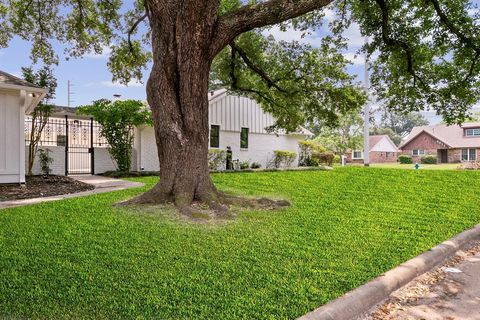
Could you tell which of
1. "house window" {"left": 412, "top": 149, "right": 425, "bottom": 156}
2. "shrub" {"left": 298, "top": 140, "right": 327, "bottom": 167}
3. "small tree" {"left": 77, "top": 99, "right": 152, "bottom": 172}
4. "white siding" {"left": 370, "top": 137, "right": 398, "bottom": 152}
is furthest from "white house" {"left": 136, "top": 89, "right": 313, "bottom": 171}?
"white siding" {"left": 370, "top": 137, "right": 398, "bottom": 152}

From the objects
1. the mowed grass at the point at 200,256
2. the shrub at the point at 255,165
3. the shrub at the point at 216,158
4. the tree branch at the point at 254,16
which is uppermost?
the tree branch at the point at 254,16

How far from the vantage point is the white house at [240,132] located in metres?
19.8

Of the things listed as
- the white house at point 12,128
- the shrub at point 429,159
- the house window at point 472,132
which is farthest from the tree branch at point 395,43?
the shrub at point 429,159

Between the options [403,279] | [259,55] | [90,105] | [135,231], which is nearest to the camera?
[403,279]

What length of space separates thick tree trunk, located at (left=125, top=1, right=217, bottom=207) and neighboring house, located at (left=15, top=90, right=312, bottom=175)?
981 cm

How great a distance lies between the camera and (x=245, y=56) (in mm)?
11203

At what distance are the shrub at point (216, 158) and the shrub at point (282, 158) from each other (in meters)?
4.59

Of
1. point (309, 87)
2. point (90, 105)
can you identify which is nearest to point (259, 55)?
point (309, 87)

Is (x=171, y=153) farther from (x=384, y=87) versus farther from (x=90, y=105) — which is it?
(x=90, y=105)

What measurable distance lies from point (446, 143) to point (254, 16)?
144 ft

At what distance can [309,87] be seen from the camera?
1233cm

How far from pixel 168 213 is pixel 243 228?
1.44 meters

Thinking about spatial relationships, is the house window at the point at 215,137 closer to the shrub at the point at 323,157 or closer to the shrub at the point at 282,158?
the shrub at the point at 282,158

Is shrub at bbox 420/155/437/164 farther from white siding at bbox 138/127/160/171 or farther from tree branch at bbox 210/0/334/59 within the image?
tree branch at bbox 210/0/334/59
